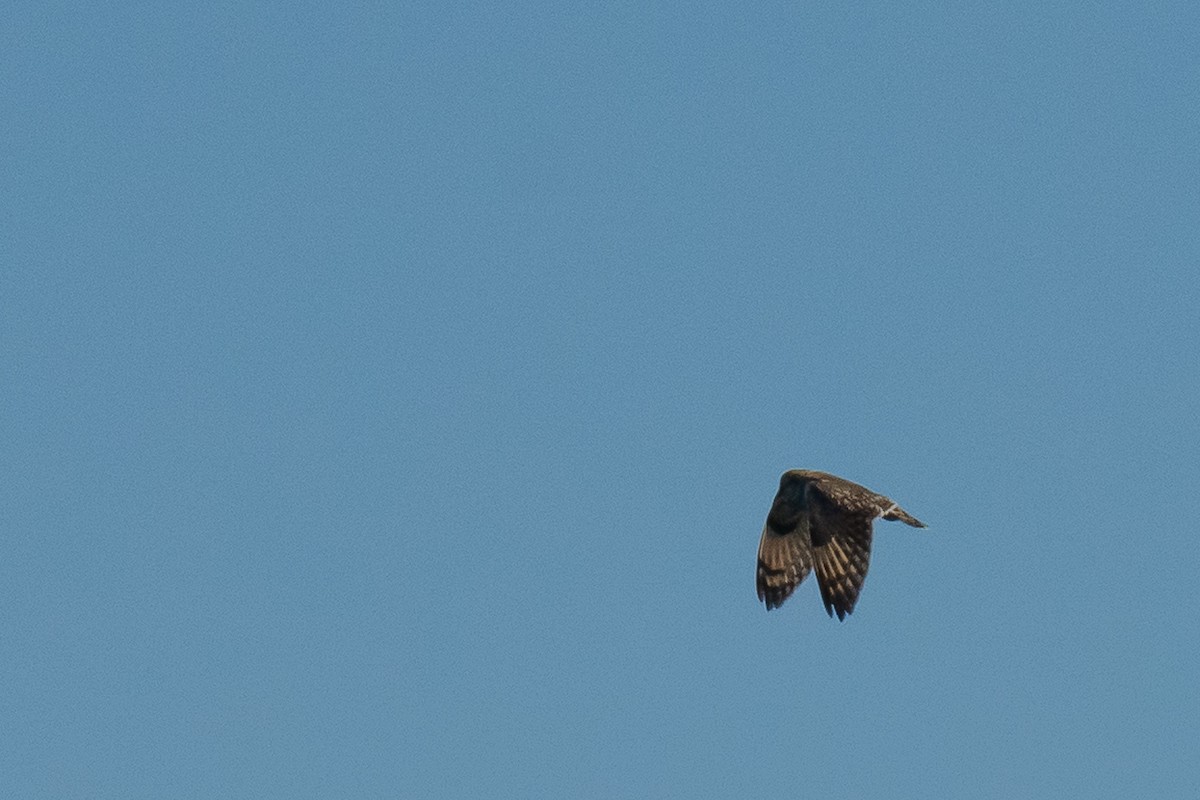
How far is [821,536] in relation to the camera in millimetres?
35250

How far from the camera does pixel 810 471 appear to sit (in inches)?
1398

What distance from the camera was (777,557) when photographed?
35562 millimetres

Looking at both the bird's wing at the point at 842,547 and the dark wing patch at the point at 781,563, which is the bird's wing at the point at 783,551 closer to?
the dark wing patch at the point at 781,563

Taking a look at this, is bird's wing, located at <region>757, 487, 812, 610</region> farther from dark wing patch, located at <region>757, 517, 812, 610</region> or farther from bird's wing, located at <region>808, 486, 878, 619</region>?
bird's wing, located at <region>808, 486, 878, 619</region>

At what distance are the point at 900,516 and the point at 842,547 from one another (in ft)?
3.60

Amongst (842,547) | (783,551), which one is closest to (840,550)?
(842,547)

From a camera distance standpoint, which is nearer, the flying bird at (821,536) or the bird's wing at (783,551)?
the flying bird at (821,536)

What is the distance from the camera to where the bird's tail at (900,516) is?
34594 millimetres

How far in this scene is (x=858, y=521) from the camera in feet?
115

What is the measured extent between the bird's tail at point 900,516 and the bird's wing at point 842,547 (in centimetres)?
31

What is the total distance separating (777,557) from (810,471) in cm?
152

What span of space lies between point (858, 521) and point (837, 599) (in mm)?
1317

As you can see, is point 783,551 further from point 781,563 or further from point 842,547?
point 842,547

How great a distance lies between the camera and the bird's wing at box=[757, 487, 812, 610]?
35406mm
